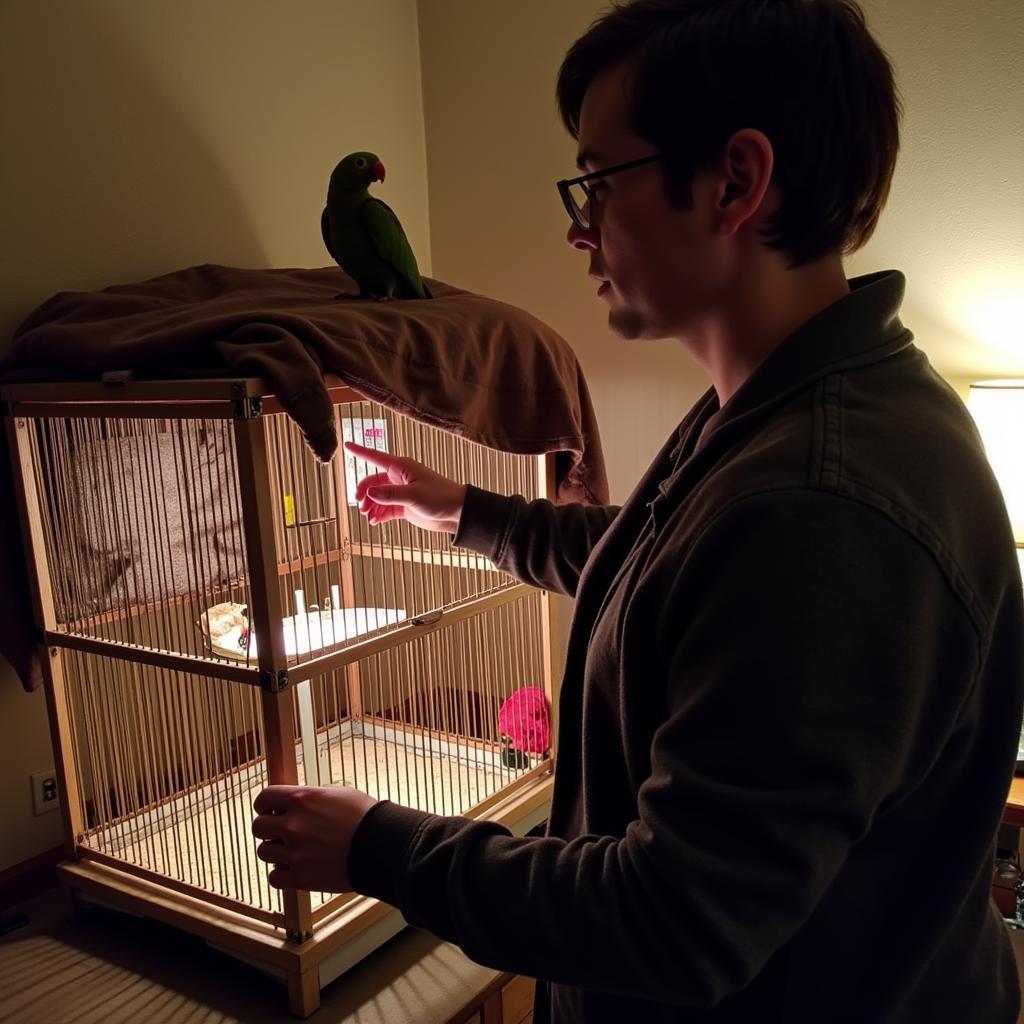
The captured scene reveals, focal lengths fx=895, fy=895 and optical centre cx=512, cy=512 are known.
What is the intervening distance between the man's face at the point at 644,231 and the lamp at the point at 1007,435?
2.94 ft

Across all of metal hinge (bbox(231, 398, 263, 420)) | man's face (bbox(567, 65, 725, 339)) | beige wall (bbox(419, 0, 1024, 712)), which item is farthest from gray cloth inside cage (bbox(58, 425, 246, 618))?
beige wall (bbox(419, 0, 1024, 712))

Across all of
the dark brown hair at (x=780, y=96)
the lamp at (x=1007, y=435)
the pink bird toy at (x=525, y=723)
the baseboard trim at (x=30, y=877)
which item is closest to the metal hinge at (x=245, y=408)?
the dark brown hair at (x=780, y=96)

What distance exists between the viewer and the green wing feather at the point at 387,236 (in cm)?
120

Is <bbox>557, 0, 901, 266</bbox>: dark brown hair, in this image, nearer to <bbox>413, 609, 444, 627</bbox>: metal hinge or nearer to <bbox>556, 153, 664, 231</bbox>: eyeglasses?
<bbox>556, 153, 664, 231</bbox>: eyeglasses

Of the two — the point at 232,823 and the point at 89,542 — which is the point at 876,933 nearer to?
the point at 232,823

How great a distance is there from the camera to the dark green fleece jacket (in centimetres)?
48

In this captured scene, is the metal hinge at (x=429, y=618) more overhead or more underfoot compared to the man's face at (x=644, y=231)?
more underfoot

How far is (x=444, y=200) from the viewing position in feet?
6.65

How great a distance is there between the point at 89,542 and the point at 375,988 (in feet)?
2.20

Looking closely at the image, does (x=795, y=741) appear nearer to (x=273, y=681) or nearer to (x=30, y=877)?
(x=273, y=681)

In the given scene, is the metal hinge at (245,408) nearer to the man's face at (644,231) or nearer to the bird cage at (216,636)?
the bird cage at (216,636)

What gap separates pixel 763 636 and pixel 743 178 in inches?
11.9

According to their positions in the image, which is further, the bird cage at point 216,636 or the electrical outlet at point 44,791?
the electrical outlet at point 44,791

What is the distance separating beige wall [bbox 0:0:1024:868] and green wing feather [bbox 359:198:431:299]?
467mm
